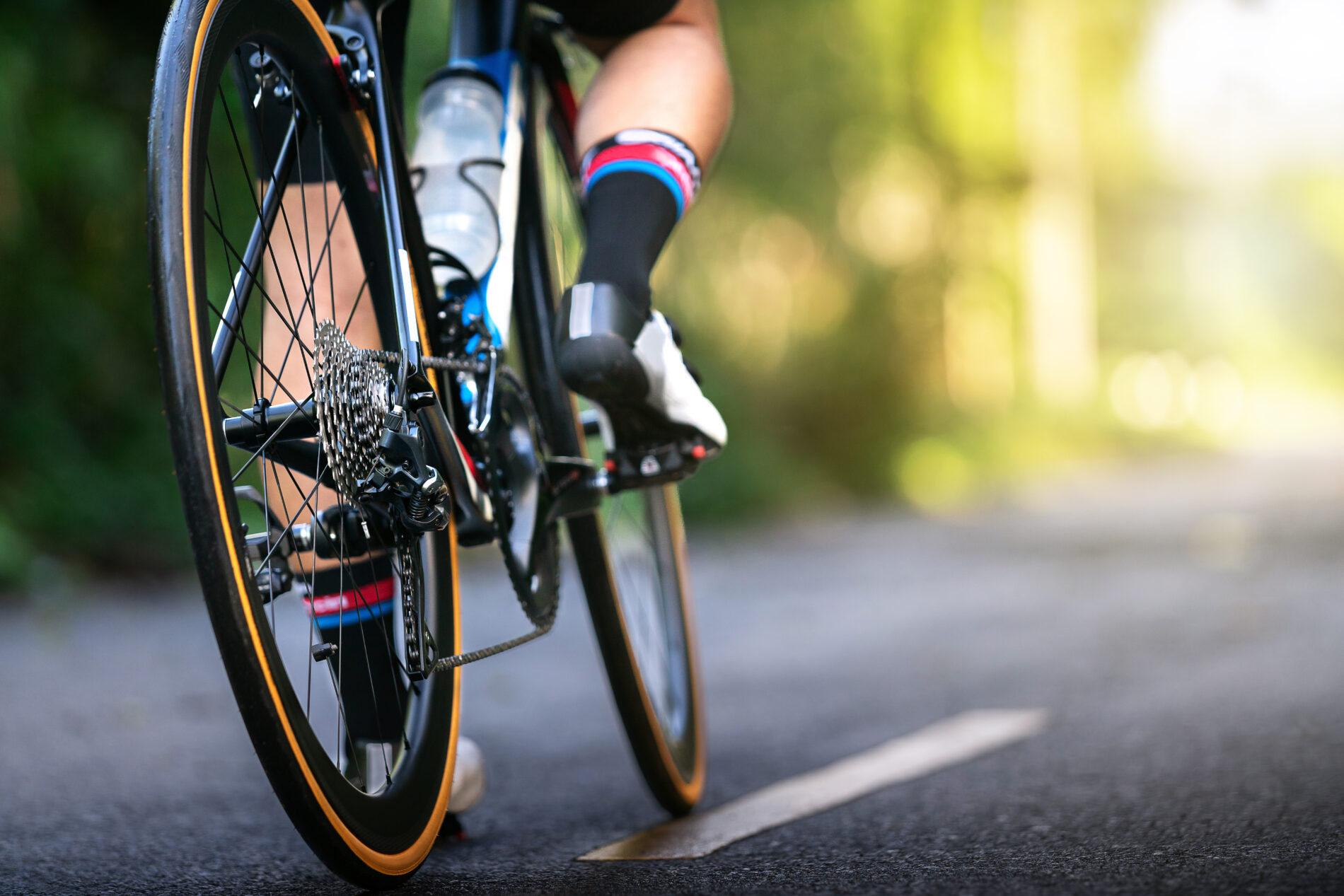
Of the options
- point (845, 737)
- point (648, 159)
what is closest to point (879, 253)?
point (845, 737)

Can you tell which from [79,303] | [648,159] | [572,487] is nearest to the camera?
[648,159]

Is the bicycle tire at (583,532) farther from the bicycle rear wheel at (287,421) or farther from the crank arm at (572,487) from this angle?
the bicycle rear wheel at (287,421)

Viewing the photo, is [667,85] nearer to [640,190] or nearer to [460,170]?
[640,190]

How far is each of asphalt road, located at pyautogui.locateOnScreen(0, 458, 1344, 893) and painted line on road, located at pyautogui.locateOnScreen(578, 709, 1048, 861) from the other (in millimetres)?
51

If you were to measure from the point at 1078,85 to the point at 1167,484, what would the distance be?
28.1 feet

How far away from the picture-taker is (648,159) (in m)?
1.74

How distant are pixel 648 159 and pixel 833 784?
3.32ft

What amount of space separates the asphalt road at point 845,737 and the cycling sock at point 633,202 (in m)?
0.69

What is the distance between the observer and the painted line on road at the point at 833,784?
171cm

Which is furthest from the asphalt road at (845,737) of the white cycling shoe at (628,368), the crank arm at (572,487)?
the white cycling shoe at (628,368)

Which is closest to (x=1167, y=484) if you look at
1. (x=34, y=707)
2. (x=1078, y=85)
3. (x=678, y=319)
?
(x=678, y=319)

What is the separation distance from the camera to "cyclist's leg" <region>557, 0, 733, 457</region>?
1.61 meters

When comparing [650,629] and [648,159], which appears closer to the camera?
[648,159]

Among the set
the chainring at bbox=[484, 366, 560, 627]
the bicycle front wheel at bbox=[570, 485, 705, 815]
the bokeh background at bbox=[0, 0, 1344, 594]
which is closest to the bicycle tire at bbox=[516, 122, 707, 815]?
the bicycle front wheel at bbox=[570, 485, 705, 815]
